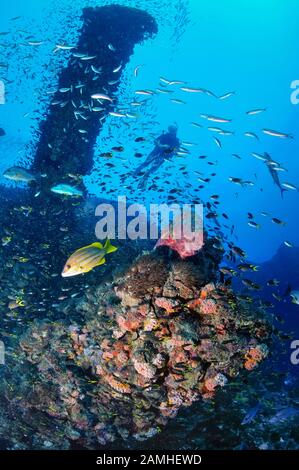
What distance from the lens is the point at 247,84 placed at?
71.7m

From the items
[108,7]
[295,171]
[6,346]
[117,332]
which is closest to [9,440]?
[6,346]

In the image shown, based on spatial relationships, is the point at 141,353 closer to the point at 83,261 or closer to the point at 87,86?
the point at 83,261

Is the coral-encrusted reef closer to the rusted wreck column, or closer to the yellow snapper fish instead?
the yellow snapper fish

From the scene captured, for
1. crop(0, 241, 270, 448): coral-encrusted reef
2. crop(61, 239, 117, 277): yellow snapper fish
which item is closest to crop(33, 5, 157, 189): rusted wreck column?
crop(0, 241, 270, 448): coral-encrusted reef

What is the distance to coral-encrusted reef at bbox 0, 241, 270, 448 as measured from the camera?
4980 millimetres

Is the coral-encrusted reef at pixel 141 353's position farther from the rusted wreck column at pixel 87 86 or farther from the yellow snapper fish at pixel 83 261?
the rusted wreck column at pixel 87 86

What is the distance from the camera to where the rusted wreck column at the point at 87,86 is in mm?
12367

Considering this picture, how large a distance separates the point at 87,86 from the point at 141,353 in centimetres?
1100

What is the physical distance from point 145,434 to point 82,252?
4208 millimetres

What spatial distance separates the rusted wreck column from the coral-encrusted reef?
7451 mm

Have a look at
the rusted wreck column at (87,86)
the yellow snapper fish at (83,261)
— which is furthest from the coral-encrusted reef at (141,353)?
the rusted wreck column at (87,86)

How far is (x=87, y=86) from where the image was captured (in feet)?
41.2

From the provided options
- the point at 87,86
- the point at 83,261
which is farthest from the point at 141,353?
the point at 87,86

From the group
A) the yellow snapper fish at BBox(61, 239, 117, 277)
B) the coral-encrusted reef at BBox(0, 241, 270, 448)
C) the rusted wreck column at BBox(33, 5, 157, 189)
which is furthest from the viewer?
the rusted wreck column at BBox(33, 5, 157, 189)
